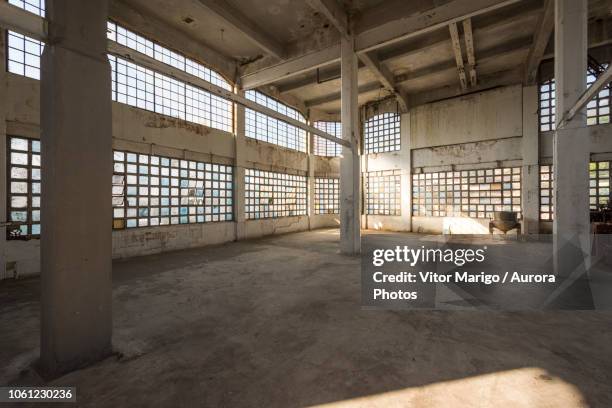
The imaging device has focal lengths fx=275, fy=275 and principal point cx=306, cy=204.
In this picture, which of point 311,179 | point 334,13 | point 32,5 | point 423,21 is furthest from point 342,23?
point 311,179

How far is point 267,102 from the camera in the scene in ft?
48.4

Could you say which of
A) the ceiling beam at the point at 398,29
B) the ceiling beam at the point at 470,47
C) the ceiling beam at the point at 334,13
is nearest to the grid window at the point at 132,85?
the ceiling beam at the point at 398,29

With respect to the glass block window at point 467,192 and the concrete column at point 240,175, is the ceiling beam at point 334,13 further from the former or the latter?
the glass block window at point 467,192

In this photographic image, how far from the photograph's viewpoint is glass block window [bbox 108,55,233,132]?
28.9ft

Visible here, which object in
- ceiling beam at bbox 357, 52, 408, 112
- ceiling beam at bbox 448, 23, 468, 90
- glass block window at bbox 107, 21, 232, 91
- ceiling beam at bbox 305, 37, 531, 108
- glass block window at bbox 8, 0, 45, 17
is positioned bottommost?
glass block window at bbox 8, 0, 45, 17

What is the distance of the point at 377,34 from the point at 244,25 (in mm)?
4571

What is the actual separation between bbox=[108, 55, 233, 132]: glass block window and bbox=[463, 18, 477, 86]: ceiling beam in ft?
30.4

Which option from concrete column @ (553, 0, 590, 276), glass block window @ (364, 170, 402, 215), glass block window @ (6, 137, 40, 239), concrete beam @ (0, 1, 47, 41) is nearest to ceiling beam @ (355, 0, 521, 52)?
concrete column @ (553, 0, 590, 276)

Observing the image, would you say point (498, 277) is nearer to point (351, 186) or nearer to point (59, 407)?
point (351, 186)

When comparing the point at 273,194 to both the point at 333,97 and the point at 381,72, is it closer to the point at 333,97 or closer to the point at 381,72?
the point at 333,97

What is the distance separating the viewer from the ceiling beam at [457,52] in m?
9.43

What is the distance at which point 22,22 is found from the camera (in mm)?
2561

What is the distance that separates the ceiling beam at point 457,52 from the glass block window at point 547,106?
321 cm

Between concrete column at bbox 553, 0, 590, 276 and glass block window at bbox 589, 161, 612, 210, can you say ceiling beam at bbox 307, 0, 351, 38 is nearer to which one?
concrete column at bbox 553, 0, 590, 276
